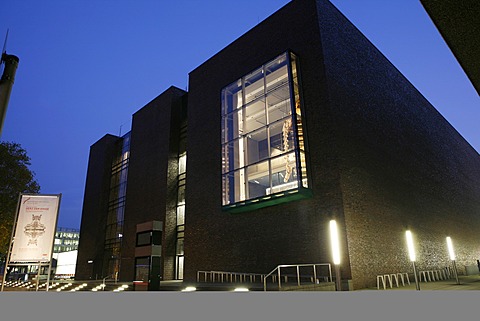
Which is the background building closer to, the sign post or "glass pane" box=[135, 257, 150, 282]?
"glass pane" box=[135, 257, 150, 282]

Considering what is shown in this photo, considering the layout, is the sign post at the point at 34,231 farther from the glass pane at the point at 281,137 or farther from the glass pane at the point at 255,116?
the glass pane at the point at 255,116

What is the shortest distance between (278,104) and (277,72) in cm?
187

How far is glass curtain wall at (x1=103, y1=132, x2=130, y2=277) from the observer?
3185 cm

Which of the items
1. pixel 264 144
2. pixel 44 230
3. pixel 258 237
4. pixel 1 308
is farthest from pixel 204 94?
→ pixel 1 308

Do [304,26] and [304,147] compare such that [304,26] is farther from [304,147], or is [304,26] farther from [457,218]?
[457,218]

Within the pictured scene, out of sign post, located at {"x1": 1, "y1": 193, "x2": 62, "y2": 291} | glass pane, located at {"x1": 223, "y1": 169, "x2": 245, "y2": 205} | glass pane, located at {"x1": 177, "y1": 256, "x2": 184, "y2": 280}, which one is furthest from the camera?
glass pane, located at {"x1": 177, "y1": 256, "x2": 184, "y2": 280}

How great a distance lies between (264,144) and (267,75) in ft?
12.9

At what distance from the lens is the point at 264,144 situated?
17.3 m

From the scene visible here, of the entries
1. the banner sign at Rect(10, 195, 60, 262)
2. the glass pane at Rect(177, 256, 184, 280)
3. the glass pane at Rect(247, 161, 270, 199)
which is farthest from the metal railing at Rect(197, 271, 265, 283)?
the banner sign at Rect(10, 195, 60, 262)

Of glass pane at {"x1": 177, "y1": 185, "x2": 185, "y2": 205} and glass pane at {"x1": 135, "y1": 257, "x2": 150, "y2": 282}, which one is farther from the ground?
glass pane at {"x1": 177, "y1": 185, "x2": 185, "y2": 205}

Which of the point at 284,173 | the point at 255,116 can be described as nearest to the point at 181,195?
the point at 255,116

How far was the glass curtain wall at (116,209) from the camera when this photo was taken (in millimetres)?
31852

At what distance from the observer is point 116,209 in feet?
111

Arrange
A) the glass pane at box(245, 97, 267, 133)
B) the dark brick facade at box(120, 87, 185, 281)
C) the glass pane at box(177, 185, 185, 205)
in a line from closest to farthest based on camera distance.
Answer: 1. the glass pane at box(245, 97, 267, 133)
2. the glass pane at box(177, 185, 185, 205)
3. the dark brick facade at box(120, 87, 185, 281)
